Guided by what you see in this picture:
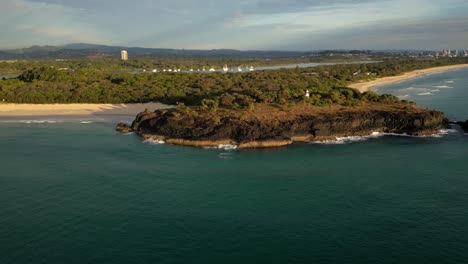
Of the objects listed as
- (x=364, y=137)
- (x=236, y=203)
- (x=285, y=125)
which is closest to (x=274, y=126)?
(x=285, y=125)

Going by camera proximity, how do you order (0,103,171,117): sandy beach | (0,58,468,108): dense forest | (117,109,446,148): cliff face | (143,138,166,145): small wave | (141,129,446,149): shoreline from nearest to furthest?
(141,129,446,149): shoreline → (117,109,446,148): cliff face → (143,138,166,145): small wave → (0,58,468,108): dense forest → (0,103,171,117): sandy beach

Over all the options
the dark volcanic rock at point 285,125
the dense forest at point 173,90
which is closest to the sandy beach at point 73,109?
the dense forest at point 173,90

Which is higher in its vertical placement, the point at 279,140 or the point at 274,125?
the point at 274,125

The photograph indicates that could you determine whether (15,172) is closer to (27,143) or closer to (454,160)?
(27,143)

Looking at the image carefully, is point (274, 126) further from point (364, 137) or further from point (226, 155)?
point (364, 137)

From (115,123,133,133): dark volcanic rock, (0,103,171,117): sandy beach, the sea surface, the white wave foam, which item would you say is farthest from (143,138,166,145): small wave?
(0,103,171,117): sandy beach

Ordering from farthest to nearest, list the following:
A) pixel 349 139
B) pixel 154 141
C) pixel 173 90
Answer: pixel 173 90, pixel 154 141, pixel 349 139

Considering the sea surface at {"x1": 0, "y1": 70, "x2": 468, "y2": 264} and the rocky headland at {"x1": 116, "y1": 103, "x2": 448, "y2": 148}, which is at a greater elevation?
the rocky headland at {"x1": 116, "y1": 103, "x2": 448, "y2": 148}

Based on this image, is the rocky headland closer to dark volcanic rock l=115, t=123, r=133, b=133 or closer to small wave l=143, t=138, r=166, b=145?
dark volcanic rock l=115, t=123, r=133, b=133
